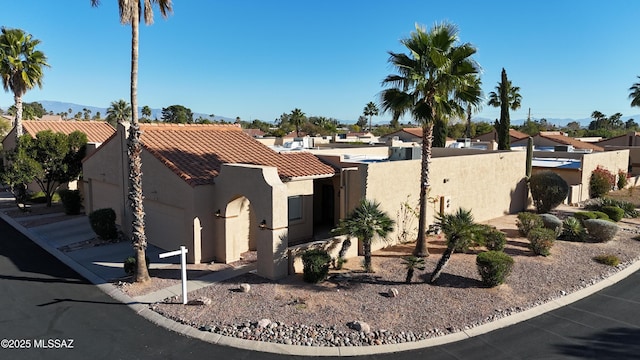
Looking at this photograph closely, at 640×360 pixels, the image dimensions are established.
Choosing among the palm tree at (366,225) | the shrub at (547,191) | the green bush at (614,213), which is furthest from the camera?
the shrub at (547,191)

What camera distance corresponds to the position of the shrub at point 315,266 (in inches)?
601

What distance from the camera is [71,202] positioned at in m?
29.2

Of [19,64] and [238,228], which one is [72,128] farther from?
[238,228]

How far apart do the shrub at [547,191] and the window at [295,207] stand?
52.0 feet

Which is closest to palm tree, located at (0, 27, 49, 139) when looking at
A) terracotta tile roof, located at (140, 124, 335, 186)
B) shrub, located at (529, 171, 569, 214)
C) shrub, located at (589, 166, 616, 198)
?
terracotta tile roof, located at (140, 124, 335, 186)

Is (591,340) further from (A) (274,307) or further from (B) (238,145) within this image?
(B) (238,145)

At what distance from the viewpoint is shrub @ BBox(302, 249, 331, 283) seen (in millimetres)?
15266

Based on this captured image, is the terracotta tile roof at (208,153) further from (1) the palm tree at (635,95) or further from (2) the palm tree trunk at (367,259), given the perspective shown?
(1) the palm tree at (635,95)

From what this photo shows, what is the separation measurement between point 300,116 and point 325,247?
248ft

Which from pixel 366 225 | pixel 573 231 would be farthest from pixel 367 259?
pixel 573 231

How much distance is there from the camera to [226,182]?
17.7 m

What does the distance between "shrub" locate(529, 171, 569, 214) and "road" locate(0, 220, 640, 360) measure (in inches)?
482

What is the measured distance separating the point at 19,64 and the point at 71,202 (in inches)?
472

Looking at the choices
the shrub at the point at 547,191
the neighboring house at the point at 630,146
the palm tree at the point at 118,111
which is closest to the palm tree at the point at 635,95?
the neighboring house at the point at 630,146
